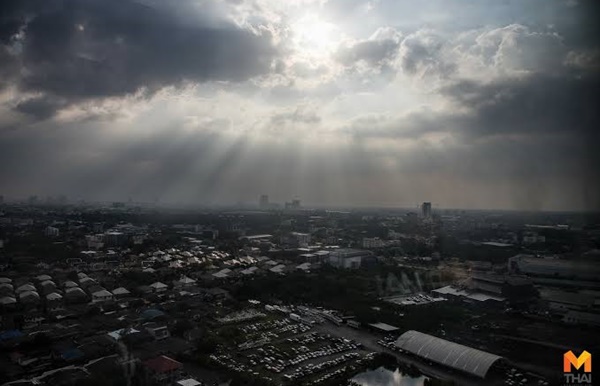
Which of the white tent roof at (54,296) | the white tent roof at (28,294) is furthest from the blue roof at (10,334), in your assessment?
the white tent roof at (28,294)

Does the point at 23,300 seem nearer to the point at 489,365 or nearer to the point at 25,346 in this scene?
the point at 25,346

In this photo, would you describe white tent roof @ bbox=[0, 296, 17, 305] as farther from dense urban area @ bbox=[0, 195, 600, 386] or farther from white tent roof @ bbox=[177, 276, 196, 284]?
white tent roof @ bbox=[177, 276, 196, 284]

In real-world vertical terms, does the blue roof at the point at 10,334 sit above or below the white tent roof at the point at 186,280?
below

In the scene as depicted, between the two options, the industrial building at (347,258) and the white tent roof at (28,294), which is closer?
the white tent roof at (28,294)

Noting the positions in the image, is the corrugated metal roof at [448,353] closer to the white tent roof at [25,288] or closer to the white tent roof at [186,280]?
the white tent roof at [186,280]

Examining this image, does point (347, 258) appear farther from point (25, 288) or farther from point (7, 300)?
point (7, 300)

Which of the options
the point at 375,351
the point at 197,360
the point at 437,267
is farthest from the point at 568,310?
the point at 197,360

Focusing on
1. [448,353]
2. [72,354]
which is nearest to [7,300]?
[72,354]

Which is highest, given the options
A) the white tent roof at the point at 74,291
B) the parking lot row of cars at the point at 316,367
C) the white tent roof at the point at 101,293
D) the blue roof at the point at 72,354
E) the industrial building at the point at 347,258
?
the industrial building at the point at 347,258
